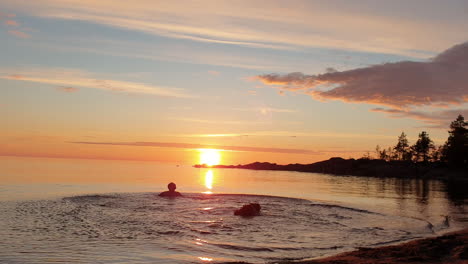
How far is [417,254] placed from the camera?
19.1 metres

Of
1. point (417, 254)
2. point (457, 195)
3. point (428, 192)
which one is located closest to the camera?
point (417, 254)

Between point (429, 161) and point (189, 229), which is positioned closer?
point (189, 229)

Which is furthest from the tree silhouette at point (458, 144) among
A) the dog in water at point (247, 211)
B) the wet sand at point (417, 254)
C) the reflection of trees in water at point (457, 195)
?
the wet sand at point (417, 254)

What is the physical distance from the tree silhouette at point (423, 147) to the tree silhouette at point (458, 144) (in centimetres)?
2545

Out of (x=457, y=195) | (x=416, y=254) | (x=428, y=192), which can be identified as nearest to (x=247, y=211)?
(x=416, y=254)

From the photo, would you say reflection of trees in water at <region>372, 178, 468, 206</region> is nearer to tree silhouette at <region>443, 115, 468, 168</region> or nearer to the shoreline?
the shoreline

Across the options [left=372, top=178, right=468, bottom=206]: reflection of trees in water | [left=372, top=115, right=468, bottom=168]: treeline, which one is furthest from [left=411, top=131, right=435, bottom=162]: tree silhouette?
[left=372, top=178, right=468, bottom=206]: reflection of trees in water

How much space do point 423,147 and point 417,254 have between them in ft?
569

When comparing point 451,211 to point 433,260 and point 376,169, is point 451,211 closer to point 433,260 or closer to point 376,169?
point 433,260

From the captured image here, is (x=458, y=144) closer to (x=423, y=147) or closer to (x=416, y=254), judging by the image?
(x=423, y=147)

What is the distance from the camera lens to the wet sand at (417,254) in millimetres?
17888

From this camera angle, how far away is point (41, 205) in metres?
41.1

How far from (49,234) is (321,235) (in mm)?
19528

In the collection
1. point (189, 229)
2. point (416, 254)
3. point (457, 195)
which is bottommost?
point (189, 229)
